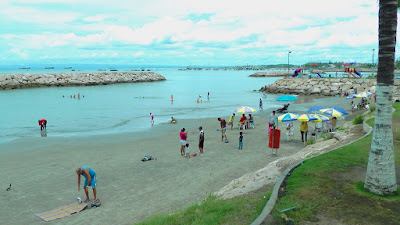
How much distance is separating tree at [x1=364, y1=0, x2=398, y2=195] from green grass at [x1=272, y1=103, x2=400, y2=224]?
344mm

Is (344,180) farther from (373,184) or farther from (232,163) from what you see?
(232,163)

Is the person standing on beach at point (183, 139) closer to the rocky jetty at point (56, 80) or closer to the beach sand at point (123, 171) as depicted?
the beach sand at point (123, 171)

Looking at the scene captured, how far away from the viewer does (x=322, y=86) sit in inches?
2167

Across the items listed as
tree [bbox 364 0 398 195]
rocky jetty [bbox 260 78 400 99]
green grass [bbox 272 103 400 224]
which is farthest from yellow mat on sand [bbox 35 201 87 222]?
rocky jetty [bbox 260 78 400 99]

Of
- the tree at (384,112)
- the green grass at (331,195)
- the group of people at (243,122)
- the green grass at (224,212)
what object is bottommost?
the group of people at (243,122)

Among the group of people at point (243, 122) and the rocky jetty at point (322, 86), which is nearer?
the group of people at point (243, 122)

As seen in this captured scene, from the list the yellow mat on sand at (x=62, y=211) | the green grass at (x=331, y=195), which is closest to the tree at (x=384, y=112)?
the green grass at (x=331, y=195)

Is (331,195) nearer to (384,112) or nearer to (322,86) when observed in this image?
(384,112)

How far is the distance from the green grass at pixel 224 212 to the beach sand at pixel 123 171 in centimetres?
207

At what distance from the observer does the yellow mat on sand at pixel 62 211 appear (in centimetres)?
905

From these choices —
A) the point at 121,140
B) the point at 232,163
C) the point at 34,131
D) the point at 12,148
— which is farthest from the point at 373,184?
the point at 34,131

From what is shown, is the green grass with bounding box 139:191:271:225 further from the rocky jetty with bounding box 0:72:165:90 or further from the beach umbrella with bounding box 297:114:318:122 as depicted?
the rocky jetty with bounding box 0:72:165:90

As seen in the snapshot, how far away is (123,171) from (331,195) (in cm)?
903

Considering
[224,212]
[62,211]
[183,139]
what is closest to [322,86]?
[183,139]
